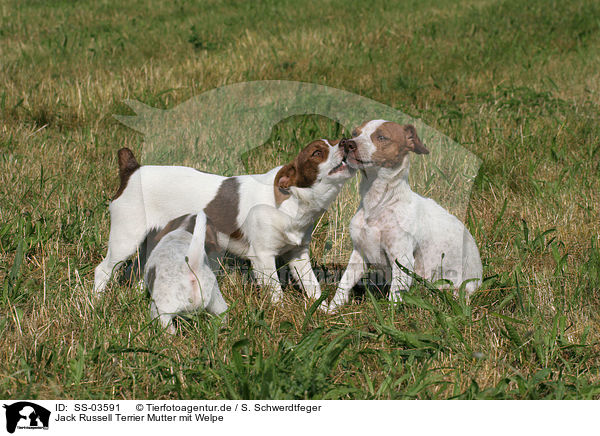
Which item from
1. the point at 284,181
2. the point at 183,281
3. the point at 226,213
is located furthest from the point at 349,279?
the point at 183,281

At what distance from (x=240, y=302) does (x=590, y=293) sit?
208 centimetres

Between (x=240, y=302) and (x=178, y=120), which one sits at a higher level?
(x=178, y=120)

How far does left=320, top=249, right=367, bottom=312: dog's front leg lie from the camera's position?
12.0ft

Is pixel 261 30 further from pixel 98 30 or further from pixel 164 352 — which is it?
pixel 164 352

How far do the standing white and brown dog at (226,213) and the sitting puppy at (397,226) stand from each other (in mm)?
331

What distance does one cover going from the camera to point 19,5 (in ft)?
44.5

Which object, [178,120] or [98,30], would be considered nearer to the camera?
[178,120]

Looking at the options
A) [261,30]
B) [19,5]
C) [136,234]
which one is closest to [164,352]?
[136,234]

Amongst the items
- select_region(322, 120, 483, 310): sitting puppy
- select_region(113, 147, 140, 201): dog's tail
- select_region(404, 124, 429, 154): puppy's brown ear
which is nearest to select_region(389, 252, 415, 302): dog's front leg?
select_region(322, 120, 483, 310): sitting puppy

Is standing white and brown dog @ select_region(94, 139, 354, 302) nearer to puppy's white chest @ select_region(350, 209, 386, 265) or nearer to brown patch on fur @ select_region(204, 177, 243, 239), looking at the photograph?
brown patch on fur @ select_region(204, 177, 243, 239)

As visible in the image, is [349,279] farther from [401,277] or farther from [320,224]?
[320,224]

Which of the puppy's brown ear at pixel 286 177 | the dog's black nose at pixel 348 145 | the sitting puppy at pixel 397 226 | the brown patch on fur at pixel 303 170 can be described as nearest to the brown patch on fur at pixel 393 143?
the sitting puppy at pixel 397 226

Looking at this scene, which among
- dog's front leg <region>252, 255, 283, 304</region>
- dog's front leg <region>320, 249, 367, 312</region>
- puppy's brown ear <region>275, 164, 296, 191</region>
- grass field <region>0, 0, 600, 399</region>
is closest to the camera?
grass field <region>0, 0, 600, 399</region>

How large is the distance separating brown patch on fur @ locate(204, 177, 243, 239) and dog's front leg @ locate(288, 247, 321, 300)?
1.32 ft
